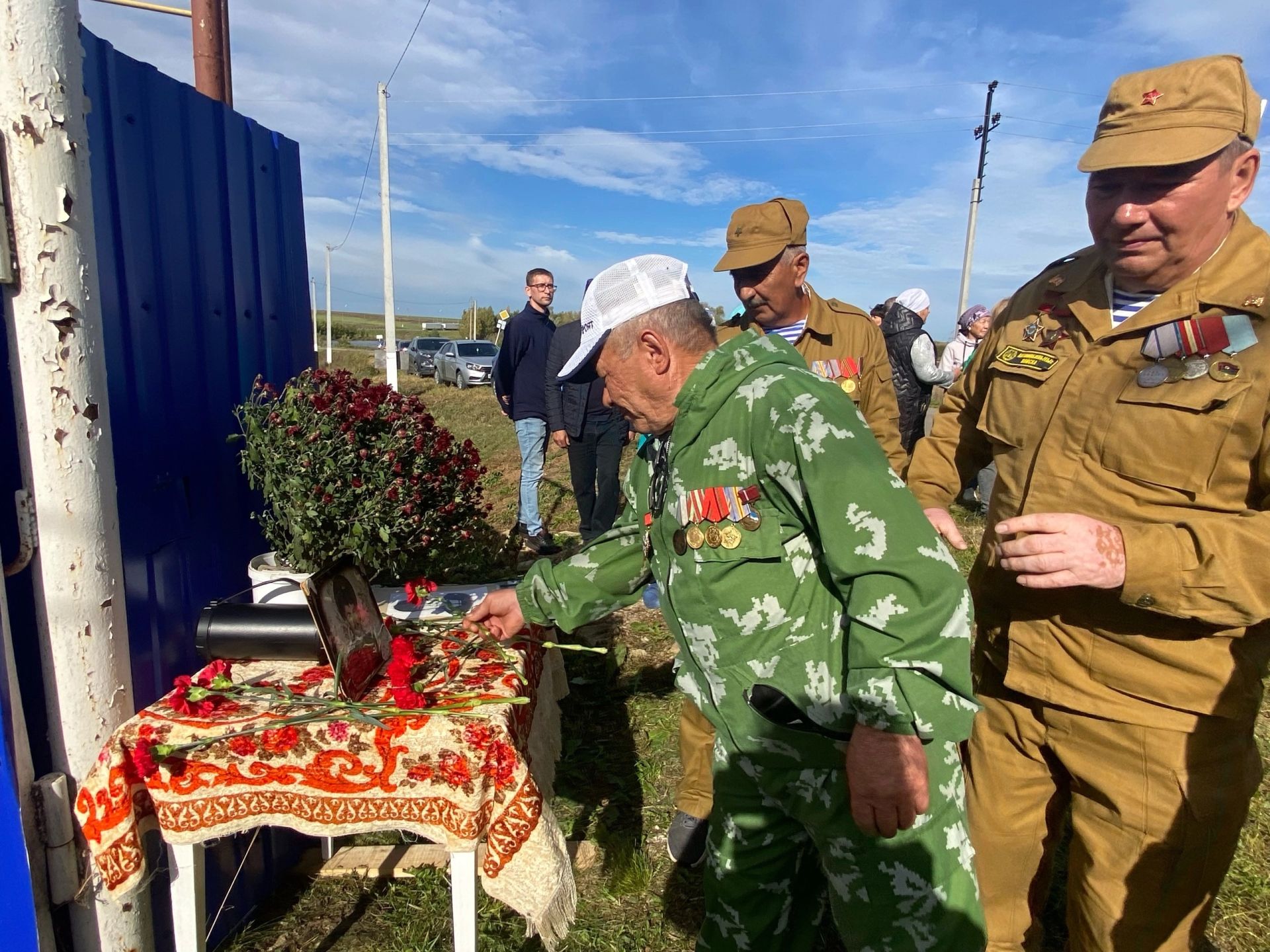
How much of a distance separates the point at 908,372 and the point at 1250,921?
4226 mm

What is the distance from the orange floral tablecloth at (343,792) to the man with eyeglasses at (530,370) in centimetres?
424

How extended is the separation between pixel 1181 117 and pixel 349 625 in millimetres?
1980

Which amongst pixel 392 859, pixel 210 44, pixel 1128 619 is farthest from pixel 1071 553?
pixel 210 44

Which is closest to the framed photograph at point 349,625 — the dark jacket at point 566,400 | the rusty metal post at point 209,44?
the rusty metal post at point 209,44

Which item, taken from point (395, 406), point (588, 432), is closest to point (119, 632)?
point (395, 406)

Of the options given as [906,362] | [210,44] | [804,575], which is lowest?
[804,575]

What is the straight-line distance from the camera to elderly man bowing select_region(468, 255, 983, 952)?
1299mm

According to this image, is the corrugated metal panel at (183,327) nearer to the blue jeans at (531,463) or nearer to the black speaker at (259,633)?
the black speaker at (259,633)

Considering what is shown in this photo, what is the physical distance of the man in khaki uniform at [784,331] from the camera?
280 centimetres

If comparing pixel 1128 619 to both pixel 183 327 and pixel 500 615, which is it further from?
pixel 183 327

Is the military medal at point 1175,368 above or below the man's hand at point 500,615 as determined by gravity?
above

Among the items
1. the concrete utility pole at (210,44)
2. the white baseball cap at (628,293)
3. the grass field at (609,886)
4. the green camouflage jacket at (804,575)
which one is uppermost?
the concrete utility pole at (210,44)

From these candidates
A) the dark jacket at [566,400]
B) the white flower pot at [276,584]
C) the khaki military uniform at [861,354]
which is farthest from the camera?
the dark jacket at [566,400]

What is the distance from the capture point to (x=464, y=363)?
20.0m
